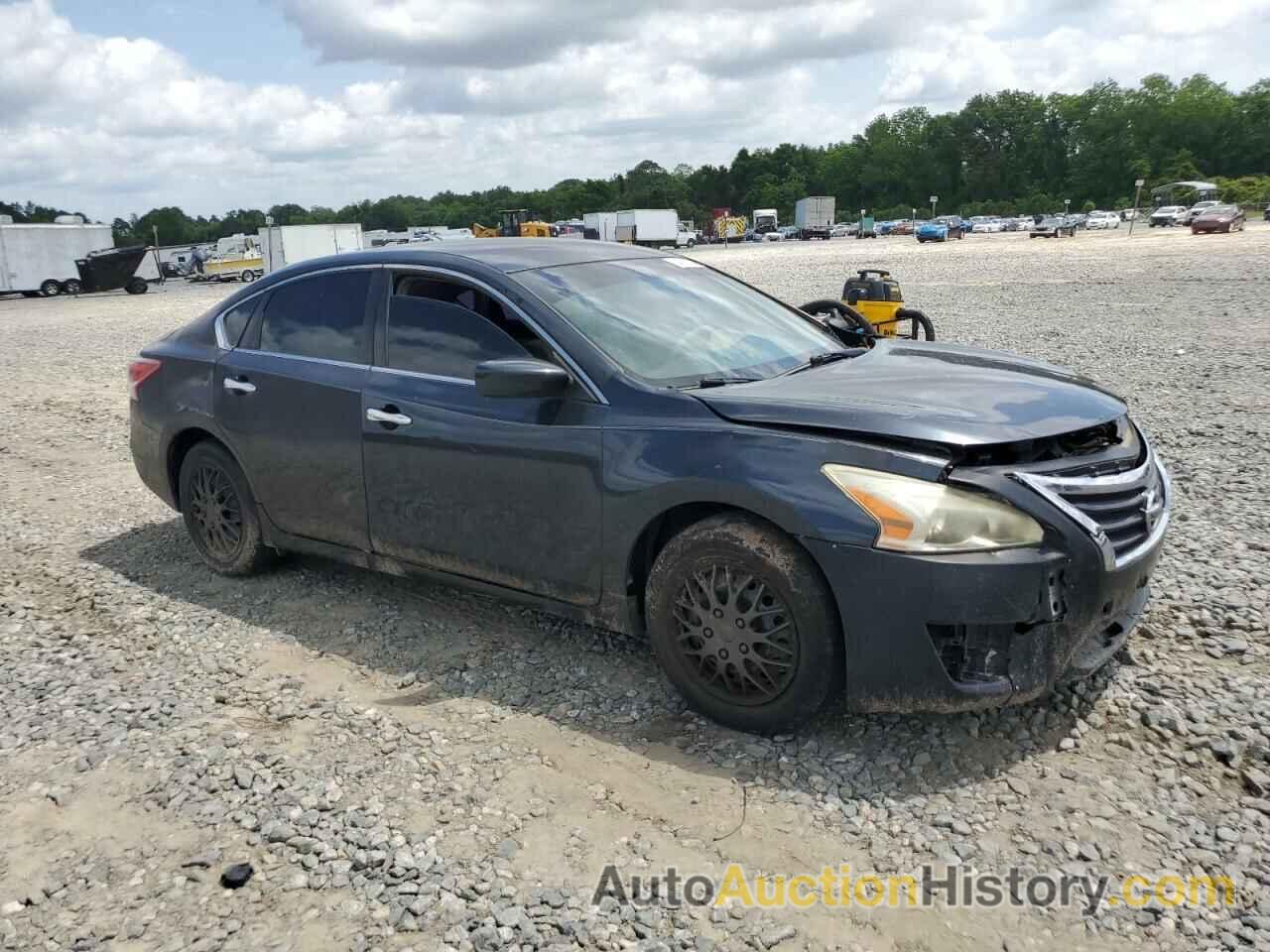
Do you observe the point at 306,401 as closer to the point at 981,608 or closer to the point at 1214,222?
the point at 981,608

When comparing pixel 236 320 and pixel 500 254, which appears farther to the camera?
pixel 236 320

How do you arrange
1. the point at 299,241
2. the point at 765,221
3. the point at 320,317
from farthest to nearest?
1. the point at 765,221
2. the point at 299,241
3. the point at 320,317

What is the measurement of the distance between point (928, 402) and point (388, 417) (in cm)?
229

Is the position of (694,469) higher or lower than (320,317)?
lower

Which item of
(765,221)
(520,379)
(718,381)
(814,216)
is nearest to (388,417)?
(520,379)

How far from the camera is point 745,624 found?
340 cm

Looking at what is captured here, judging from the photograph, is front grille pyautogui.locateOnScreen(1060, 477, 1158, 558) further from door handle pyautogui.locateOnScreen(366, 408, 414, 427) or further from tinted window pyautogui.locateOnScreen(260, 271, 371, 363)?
tinted window pyautogui.locateOnScreen(260, 271, 371, 363)

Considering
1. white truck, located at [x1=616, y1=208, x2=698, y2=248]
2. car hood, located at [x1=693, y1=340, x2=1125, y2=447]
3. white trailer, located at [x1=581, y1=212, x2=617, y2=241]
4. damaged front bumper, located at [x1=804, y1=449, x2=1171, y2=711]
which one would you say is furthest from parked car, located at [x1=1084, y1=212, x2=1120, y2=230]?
damaged front bumper, located at [x1=804, y1=449, x2=1171, y2=711]

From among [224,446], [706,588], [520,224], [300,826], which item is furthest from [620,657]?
[520,224]

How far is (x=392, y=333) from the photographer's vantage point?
4.49m

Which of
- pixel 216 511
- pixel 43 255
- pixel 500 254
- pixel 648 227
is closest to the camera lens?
pixel 500 254

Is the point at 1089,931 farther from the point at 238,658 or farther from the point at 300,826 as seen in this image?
the point at 238,658

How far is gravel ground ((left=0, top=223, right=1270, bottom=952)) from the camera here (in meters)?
2.70

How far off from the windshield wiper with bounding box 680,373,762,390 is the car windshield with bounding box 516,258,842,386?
1 centimetres
